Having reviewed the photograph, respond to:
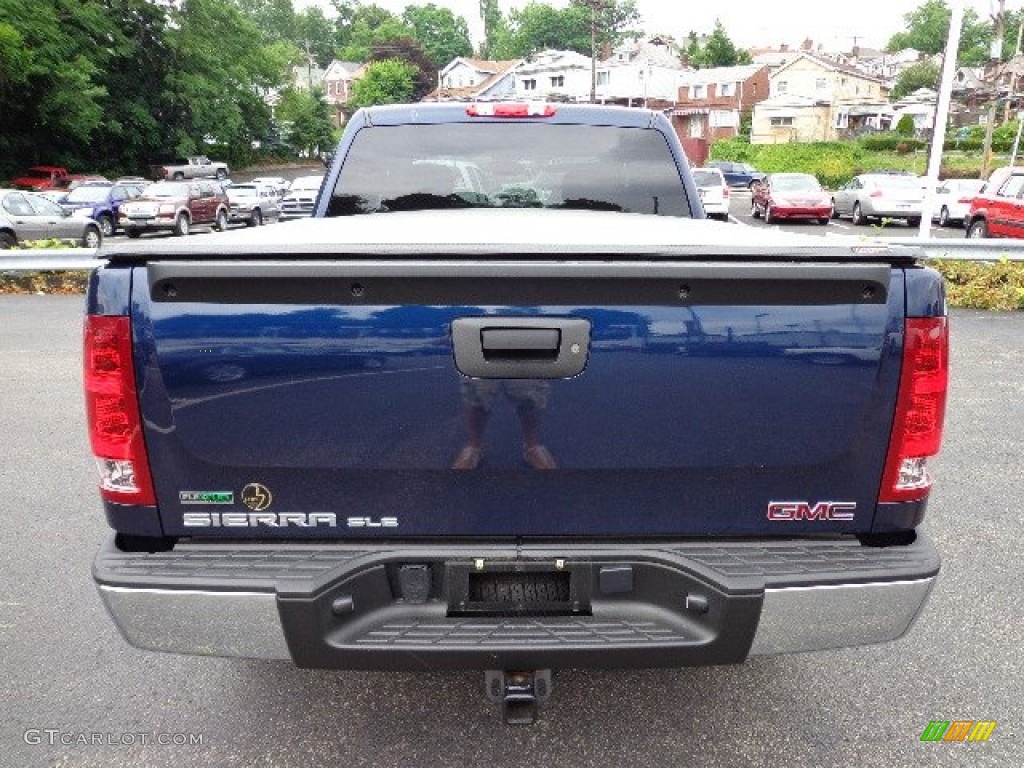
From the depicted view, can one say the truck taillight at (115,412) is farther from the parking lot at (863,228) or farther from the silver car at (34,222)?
the parking lot at (863,228)

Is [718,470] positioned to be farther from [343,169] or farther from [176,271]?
[343,169]

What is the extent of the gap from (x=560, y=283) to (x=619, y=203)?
2209mm

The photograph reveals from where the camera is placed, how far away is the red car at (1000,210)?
16812mm

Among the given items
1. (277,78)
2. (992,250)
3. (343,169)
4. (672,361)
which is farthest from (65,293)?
(277,78)

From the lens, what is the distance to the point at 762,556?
87.7 inches

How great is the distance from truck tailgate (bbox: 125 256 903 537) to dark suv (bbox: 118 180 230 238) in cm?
2402

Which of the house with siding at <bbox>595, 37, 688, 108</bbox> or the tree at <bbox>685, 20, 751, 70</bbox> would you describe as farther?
the tree at <bbox>685, 20, 751, 70</bbox>

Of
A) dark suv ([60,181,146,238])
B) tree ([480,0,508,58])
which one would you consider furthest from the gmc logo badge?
tree ([480,0,508,58])

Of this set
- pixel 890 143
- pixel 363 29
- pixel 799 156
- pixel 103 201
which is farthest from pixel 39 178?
pixel 363 29

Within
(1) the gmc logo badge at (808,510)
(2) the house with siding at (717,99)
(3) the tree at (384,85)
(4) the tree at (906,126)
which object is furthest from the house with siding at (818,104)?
(1) the gmc logo badge at (808,510)

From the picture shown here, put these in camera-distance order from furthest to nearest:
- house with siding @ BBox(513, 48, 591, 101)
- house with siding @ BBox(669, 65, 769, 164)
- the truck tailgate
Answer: house with siding @ BBox(669, 65, 769, 164) < house with siding @ BBox(513, 48, 591, 101) < the truck tailgate

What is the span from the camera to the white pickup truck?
43.4m

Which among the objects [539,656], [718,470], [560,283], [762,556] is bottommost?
[539,656]

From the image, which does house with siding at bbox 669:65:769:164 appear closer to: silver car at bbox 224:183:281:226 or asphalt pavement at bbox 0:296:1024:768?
silver car at bbox 224:183:281:226
